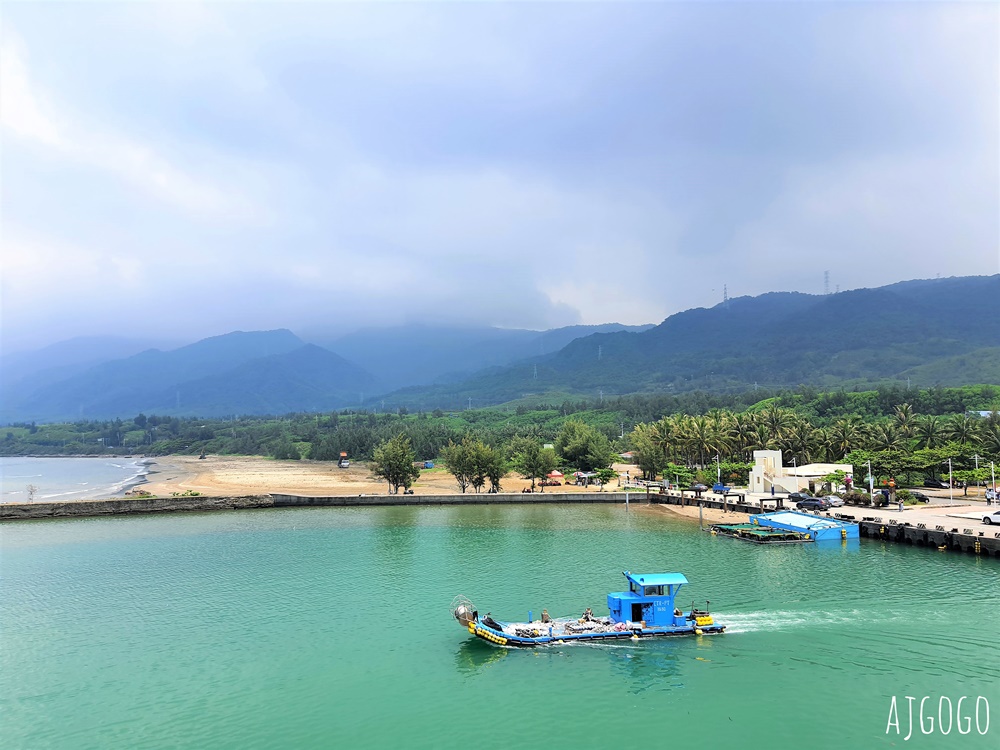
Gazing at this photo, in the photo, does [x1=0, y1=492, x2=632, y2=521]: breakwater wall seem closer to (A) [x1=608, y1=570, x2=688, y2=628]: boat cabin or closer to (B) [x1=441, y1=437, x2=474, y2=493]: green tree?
(B) [x1=441, y1=437, x2=474, y2=493]: green tree

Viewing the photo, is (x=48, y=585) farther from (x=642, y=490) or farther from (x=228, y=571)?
(x=642, y=490)

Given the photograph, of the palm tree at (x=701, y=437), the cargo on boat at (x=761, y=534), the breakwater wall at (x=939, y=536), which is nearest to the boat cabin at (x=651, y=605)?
the cargo on boat at (x=761, y=534)

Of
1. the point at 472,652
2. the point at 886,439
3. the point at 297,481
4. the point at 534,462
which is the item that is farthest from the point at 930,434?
the point at 297,481

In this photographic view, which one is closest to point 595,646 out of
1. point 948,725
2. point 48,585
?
point 948,725

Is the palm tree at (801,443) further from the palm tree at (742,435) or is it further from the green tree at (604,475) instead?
the green tree at (604,475)

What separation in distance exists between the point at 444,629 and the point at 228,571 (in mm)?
20669

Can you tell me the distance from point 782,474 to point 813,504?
11154 mm

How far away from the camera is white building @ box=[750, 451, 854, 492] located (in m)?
66.1

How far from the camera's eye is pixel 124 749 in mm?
20672

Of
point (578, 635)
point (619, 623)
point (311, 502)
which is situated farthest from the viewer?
point (311, 502)

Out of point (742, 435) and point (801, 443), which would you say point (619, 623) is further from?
point (742, 435)

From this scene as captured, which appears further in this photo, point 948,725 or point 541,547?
point 541,547

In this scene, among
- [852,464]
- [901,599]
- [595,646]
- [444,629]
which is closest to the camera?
[595,646]

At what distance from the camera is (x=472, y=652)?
2784 cm
